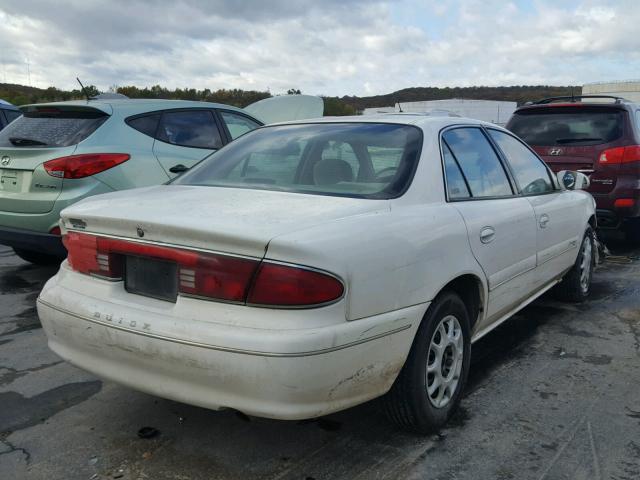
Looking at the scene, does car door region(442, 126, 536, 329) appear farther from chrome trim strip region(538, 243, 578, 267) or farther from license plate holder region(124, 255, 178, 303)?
license plate holder region(124, 255, 178, 303)

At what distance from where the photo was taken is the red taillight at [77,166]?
5.11 m

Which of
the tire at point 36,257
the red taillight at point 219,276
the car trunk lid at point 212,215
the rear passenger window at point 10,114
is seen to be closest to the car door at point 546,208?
the car trunk lid at point 212,215

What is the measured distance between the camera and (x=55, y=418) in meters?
3.16

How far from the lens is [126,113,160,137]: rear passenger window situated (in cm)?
569

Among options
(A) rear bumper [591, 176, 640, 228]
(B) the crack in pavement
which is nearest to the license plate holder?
(B) the crack in pavement

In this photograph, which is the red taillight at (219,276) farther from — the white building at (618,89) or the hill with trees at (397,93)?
the hill with trees at (397,93)

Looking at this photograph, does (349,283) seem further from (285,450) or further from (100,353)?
(100,353)

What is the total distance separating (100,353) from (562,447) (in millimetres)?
2118

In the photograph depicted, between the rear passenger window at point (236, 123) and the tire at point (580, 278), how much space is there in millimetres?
3525

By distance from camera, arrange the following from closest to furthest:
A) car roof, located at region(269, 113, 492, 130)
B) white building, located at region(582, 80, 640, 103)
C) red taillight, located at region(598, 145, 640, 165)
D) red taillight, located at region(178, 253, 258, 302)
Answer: red taillight, located at region(178, 253, 258, 302), car roof, located at region(269, 113, 492, 130), red taillight, located at region(598, 145, 640, 165), white building, located at region(582, 80, 640, 103)

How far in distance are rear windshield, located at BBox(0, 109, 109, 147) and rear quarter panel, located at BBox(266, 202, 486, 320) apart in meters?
3.56

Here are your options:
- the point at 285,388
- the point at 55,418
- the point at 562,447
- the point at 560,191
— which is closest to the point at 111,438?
the point at 55,418

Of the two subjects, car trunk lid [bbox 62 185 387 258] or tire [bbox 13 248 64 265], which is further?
tire [bbox 13 248 64 265]

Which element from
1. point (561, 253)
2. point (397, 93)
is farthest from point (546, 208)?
point (397, 93)
